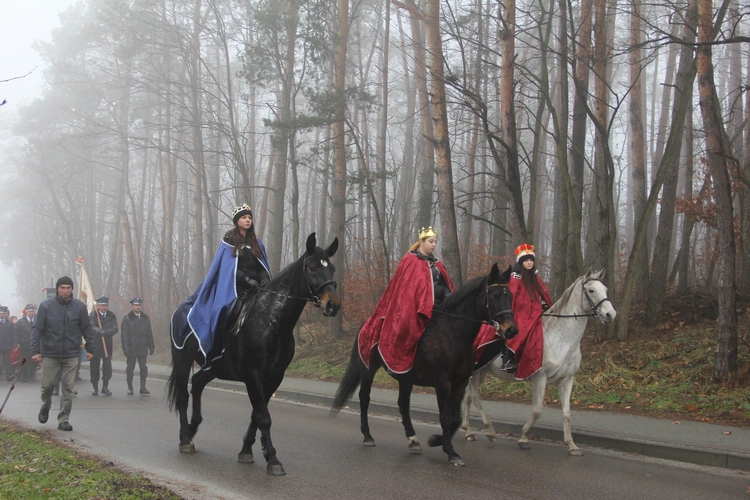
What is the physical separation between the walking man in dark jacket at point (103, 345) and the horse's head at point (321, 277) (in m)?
10.1

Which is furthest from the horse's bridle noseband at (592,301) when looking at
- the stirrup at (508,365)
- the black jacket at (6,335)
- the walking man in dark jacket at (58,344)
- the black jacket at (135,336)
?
the black jacket at (6,335)

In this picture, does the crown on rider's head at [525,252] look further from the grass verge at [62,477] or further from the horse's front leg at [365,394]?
the grass verge at [62,477]

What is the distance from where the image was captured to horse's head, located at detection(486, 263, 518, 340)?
7.30m

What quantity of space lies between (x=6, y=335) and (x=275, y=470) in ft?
52.2

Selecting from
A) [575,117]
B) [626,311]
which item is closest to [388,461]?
[626,311]

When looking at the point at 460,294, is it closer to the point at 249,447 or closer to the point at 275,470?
the point at 275,470

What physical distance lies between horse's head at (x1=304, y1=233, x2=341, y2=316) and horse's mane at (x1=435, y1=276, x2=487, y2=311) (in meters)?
1.56

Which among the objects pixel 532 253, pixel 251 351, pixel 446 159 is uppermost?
pixel 446 159

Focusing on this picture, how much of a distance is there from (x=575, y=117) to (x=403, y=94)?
31218 millimetres

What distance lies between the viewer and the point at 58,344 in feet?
34.1

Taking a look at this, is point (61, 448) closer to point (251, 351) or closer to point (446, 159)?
point (251, 351)

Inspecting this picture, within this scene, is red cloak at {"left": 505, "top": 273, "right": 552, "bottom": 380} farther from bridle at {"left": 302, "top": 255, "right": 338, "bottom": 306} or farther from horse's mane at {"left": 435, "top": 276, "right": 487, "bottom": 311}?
bridle at {"left": 302, "top": 255, "right": 338, "bottom": 306}

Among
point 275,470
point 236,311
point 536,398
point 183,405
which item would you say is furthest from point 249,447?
point 536,398

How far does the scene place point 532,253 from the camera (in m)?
9.27
